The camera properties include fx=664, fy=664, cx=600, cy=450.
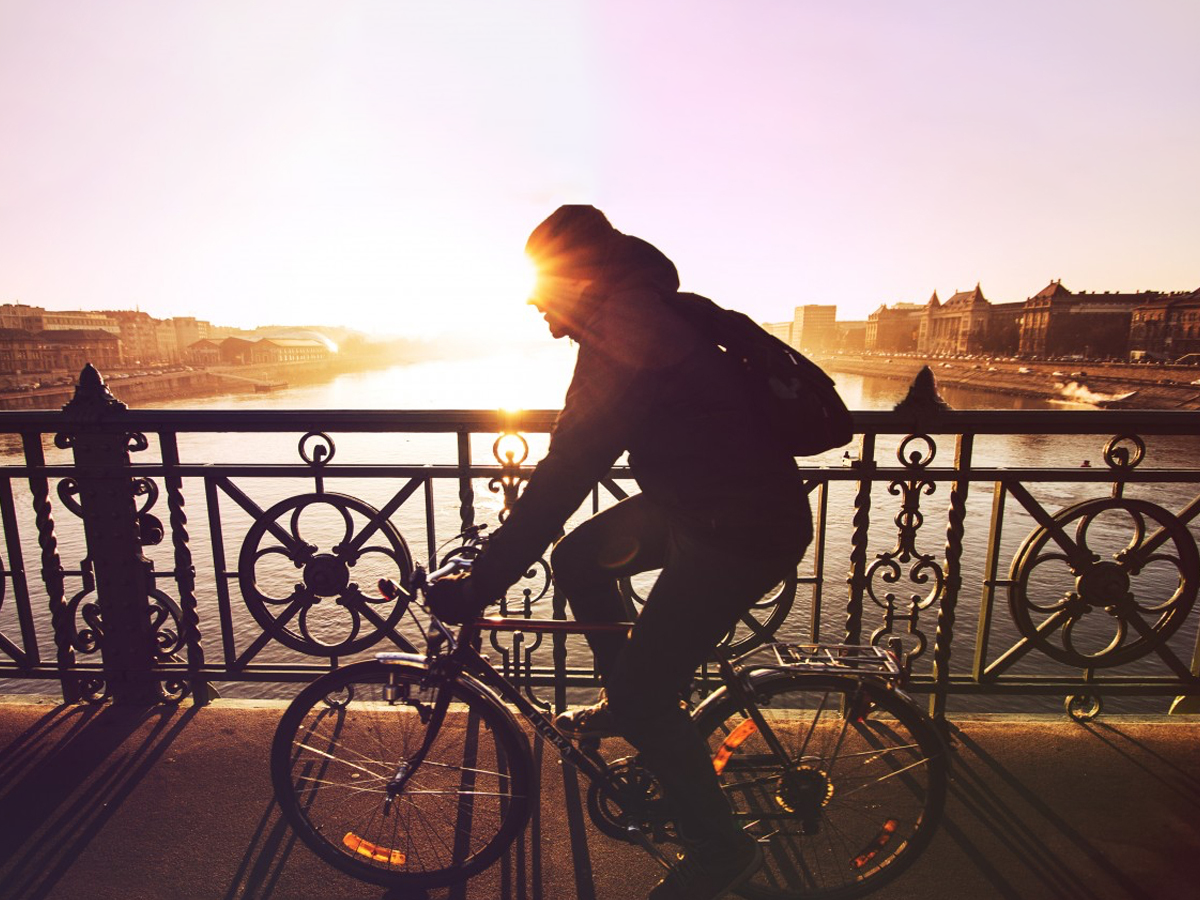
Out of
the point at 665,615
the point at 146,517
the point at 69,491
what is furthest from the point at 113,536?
the point at 665,615

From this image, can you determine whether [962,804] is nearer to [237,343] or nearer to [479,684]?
[479,684]

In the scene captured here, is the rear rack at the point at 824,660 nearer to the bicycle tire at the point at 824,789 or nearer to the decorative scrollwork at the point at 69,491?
the bicycle tire at the point at 824,789

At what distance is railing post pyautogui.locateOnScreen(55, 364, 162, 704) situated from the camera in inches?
113

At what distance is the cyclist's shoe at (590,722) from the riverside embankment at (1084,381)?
1639 inches

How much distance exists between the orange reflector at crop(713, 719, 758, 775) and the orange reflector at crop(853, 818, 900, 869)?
531 mm

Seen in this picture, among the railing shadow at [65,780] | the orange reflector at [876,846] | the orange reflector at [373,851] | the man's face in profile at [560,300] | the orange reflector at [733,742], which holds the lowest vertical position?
the railing shadow at [65,780]

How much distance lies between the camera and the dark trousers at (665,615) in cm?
168

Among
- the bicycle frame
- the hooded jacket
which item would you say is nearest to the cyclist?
the hooded jacket

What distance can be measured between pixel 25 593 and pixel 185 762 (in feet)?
4.23

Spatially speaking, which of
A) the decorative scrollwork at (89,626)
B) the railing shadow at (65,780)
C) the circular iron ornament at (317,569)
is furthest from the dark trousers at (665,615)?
the decorative scrollwork at (89,626)

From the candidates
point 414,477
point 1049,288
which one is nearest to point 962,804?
point 414,477

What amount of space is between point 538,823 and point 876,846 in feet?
3.70

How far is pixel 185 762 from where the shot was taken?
270cm

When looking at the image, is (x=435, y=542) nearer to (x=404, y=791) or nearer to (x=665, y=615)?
(x=404, y=791)
